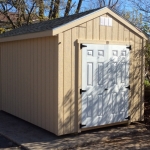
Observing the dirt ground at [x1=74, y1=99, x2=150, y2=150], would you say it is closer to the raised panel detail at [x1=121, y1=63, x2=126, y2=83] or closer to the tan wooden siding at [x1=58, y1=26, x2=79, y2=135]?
the tan wooden siding at [x1=58, y1=26, x2=79, y2=135]

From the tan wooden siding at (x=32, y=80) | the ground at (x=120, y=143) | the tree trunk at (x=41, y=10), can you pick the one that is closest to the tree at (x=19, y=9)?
the tree trunk at (x=41, y=10)

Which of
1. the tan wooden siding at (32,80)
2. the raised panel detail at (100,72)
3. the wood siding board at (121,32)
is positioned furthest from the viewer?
the wood siding board at (121,32)

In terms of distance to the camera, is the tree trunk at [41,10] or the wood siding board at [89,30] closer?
the wood siding board at [89,30]

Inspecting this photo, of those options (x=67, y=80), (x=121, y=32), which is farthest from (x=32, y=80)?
(x=121, y=32)

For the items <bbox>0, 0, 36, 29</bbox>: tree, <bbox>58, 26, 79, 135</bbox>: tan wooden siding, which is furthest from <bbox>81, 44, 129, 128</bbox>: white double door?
<bbox>0, 0, 36, 29</bbox>: tree

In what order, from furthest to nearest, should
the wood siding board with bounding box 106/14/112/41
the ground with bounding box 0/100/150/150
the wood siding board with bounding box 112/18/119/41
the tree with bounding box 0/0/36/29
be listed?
the tree with bounding box 0/0/36/29, the wood siding board with bounding box 112/18/119/41, the wood siding board with bounding box 106/14/112/41, the ground with bounding box 0/100/150/150

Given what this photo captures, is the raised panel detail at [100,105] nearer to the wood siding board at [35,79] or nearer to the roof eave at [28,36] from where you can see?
the wood siding board at [35,79]

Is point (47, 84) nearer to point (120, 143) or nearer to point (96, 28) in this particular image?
point (96, 28)

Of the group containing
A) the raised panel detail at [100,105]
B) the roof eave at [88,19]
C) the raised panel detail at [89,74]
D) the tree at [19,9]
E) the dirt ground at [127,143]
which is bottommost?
the dirt ground at [127,143]

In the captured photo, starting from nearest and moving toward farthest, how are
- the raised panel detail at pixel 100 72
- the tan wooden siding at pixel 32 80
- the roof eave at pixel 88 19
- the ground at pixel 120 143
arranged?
1. the ground at pixel 120 143
2. the roof eave at pixel 88 19
3. the tan wooden siding at pixel 32 80
4. the raised panel detail at pixel 100 72

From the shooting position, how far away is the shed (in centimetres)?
663

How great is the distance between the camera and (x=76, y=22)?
21.9ft

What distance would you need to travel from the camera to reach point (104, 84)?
23.7 ft

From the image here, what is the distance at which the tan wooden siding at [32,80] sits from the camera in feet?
22.2
